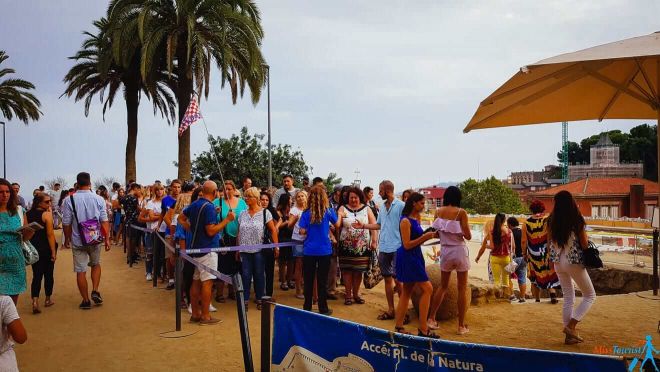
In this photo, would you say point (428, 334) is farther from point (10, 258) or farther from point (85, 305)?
point (85, 305)

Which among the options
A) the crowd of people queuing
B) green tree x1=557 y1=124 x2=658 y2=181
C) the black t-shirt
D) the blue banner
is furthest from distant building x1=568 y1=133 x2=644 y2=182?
the blue banner

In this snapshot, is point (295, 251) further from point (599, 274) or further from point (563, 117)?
point (599, 274)

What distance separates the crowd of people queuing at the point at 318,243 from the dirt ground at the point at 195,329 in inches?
12.4

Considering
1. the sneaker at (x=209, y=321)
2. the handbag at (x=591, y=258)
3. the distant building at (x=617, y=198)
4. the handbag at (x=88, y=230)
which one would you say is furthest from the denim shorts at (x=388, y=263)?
the distant building at (x=617, y=198)

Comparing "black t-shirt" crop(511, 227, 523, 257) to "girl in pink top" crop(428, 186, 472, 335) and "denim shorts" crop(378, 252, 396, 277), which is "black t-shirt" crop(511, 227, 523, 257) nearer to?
"denim shorts" crop(378, 252, 396, 277)

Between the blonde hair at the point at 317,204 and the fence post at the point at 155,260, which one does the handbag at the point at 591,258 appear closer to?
the blonde hair at the point at 317,204

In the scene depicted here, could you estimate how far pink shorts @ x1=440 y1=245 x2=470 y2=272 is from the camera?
6293mm

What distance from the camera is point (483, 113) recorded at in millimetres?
6887

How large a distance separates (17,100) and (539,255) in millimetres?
30080

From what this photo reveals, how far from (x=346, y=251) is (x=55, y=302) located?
5157mm

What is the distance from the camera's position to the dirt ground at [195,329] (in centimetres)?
573

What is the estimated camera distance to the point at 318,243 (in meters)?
7.23

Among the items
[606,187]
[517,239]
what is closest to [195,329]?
[517,239]

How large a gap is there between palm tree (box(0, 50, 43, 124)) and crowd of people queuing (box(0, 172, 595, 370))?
23.8m
